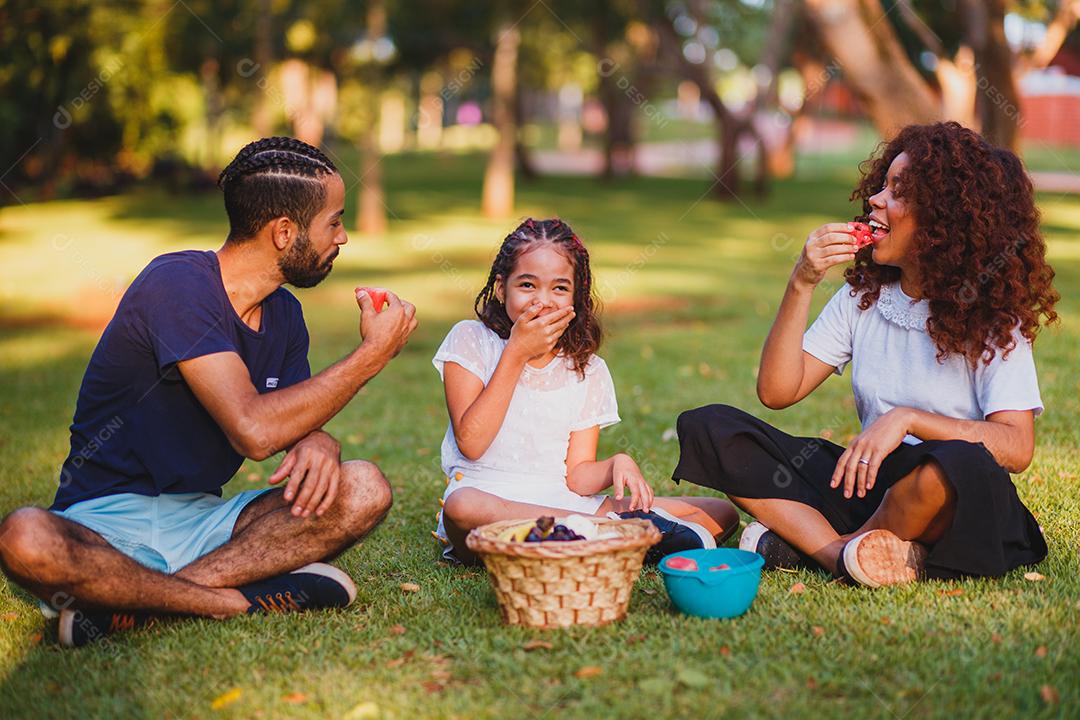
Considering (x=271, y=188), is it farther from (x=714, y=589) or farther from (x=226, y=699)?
(x=714, y=589)

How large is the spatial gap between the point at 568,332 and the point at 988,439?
149 cm

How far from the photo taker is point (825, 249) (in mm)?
3635

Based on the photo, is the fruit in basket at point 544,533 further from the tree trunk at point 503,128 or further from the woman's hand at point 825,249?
the tree trunk at point 503,128

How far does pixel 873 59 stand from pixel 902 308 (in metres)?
9.31

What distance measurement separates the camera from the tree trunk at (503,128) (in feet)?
69.7

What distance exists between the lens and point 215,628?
11.4 feet

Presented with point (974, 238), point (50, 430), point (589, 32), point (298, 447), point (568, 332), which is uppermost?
point (589, 32)

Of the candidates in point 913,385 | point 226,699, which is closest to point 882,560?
point 913,385

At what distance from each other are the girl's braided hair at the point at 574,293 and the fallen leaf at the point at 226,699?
1680mm

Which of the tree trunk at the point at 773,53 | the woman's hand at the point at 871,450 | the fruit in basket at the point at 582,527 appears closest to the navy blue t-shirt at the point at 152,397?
the fruit in basket at the point at 582,527

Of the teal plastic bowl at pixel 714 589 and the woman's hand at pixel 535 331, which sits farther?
the woman's hand at pixel 535 331

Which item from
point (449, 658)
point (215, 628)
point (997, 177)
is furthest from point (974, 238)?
point (215, 628)

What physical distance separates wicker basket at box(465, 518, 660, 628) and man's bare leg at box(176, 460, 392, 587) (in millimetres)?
461

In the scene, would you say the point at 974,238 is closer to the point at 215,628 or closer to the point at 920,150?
the point at 920,150
